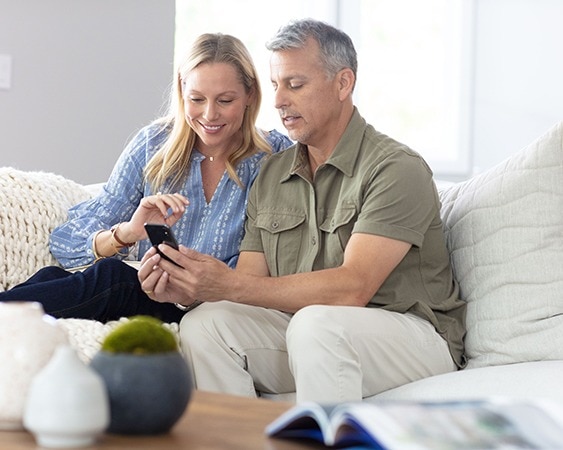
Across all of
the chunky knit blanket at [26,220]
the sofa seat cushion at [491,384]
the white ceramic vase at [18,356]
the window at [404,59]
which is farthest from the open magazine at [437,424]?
the window at [404,59]

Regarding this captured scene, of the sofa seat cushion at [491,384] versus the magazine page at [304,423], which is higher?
the magazine page at [304,423]

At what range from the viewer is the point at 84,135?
3877 mm

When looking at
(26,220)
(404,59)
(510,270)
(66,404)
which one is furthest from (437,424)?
(404,59)

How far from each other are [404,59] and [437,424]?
4405mm

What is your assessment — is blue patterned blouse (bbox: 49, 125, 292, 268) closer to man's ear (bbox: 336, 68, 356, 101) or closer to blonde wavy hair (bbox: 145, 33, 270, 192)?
blonde wavy hair (bbox: 145, 33, 270, 192)

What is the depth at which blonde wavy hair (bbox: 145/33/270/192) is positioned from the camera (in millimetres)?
2682

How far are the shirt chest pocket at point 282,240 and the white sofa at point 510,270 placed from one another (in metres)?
0.34

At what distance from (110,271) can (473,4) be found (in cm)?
331

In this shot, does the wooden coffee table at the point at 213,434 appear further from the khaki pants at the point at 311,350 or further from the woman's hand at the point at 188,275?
the woman's hand at the point at 188,275

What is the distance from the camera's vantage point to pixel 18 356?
130 cm

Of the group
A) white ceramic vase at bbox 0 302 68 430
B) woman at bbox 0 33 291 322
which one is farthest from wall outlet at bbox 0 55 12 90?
white ceramic vase at bbox 0 302 68 430

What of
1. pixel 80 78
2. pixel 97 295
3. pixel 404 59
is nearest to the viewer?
pixel 97 295

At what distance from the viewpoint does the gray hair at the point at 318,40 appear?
8.23 feet

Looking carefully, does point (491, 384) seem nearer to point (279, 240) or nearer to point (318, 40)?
point (279, 240)
